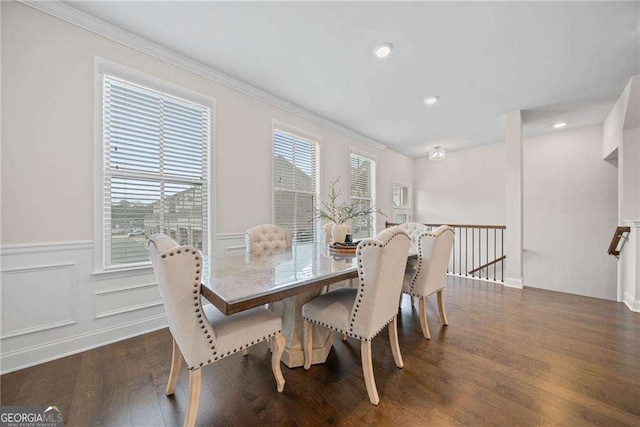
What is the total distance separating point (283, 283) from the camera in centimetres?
133

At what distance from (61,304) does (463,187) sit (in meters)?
7.15

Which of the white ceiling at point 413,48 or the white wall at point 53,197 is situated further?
the white ceiling at point 413,48

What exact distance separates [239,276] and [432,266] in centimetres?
168

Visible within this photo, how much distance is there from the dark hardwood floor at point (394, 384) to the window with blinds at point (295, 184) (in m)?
2.00

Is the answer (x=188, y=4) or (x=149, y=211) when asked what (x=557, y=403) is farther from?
(x=188, y=4)

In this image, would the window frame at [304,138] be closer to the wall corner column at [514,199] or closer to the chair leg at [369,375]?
the chair leg at [369,375]

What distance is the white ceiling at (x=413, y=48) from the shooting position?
6.44 feet

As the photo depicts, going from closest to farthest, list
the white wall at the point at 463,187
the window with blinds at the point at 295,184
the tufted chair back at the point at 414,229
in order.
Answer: the tufted chair back at the point at 414,229
the window with blinds at the point at 295,184
the white wall at the point at 463,187

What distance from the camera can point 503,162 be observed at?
550cm

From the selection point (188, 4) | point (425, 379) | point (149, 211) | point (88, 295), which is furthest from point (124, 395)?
point (188, 4)

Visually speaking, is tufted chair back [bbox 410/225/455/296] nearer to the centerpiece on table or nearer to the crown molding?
the centerpiece on table

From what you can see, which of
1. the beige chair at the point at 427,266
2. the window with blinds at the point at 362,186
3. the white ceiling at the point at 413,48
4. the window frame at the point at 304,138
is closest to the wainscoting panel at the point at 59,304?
the window frame at the point at 304,138

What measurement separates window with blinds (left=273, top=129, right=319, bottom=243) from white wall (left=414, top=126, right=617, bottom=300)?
4.29 m

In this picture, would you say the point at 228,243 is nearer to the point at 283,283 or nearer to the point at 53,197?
the point at 53,197
